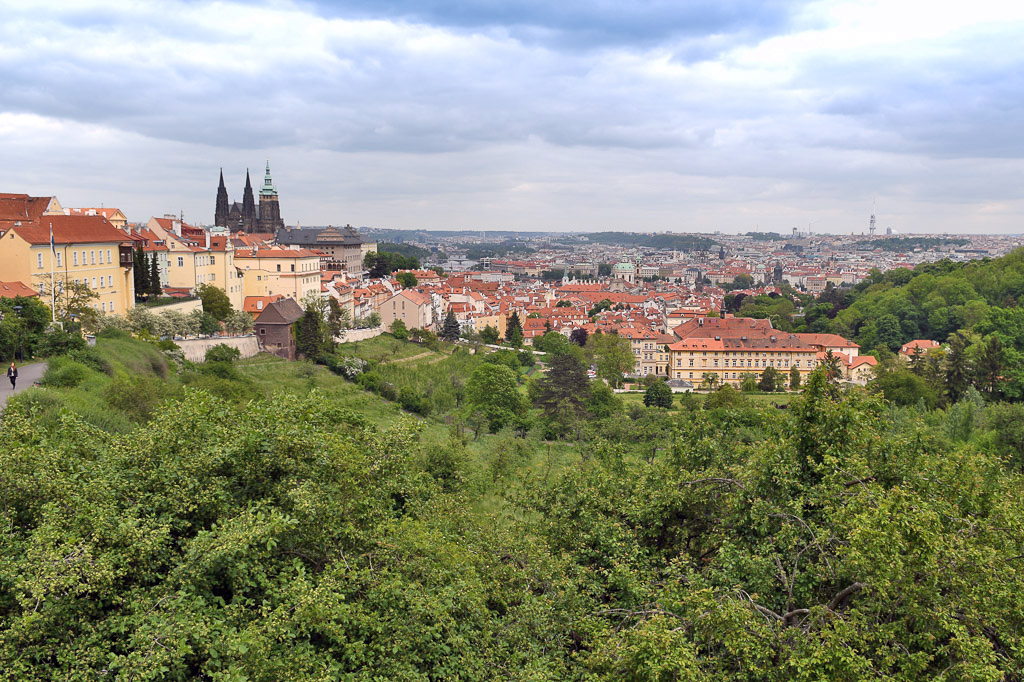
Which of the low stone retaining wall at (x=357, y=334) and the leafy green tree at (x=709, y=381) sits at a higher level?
the low stone retaining wall at (x=357, y=334)

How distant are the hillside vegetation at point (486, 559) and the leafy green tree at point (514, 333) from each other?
6966 centimetres

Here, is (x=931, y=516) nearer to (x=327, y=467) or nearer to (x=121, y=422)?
(x=327, y=467)

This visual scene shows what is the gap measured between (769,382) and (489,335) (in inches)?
1166

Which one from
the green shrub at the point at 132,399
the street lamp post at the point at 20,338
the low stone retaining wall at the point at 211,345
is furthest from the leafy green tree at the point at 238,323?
the green shrub at the point at 132,399

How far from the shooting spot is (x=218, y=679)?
7051 mm

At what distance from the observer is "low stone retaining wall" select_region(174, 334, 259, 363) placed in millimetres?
36781

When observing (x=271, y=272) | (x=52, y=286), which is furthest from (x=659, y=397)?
(x=52, y=286)

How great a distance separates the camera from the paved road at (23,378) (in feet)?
61.1

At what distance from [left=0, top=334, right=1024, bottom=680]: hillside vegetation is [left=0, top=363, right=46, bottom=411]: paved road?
8.58 metres

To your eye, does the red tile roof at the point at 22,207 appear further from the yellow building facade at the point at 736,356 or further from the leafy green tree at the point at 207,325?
the yellow building facade at the point at 736,356

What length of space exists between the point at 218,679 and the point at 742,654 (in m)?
4.96

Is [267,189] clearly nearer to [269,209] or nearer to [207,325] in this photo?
[269,209]

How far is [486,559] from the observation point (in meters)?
10.7

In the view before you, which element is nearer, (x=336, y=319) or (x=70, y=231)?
(x=70, y=231)
